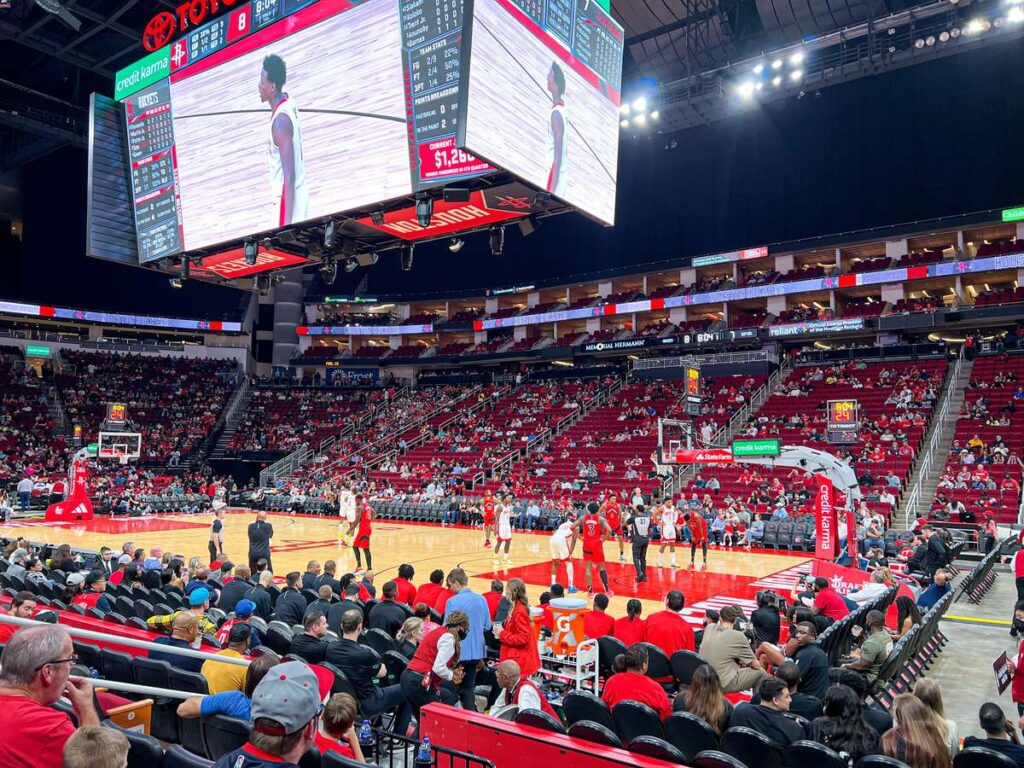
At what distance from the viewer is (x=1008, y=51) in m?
32.8

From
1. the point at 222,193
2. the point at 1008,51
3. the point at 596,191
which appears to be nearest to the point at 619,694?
the point at 596,191

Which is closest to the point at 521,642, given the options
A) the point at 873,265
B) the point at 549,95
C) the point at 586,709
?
the point at 586,709

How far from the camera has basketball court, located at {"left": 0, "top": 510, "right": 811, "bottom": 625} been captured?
1509 cm

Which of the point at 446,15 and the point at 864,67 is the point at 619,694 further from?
the point at 864,67

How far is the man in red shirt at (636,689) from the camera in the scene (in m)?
5.52

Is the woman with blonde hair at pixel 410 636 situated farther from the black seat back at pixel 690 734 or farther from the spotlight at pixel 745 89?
A: the spotlight at pixel 745 89

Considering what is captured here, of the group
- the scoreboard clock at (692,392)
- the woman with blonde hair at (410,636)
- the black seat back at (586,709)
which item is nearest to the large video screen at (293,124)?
the woman with blonde hair at (410,636)

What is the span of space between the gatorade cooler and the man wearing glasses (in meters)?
5.44

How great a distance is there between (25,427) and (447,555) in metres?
32.7

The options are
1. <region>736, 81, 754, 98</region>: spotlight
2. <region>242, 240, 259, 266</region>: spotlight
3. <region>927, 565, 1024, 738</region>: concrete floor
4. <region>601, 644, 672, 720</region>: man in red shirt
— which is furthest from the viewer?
<region>736, 81, 754, 98</region>: spotlight

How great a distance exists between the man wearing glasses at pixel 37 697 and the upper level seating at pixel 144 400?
43983 millimetres

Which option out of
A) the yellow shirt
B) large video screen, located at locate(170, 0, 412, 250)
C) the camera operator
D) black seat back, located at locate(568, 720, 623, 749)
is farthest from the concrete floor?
large video screen, located at locate(170, 0, 412, 250)

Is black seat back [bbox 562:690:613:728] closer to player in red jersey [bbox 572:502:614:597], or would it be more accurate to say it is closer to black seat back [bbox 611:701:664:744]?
black seat back [bbox 611:701:664:744]

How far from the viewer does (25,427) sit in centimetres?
4003
